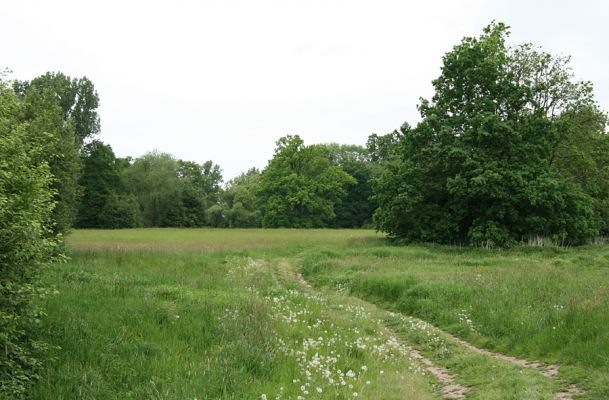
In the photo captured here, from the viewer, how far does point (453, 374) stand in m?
9.87

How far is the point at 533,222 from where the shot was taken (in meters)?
33.1

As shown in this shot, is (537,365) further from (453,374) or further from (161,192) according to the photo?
(161,192)

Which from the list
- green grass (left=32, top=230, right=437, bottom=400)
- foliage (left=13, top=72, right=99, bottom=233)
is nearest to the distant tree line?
foliage (left=13, top=72, right=99, bottom=233)

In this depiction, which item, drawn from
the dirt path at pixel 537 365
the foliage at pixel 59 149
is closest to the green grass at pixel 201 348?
the dirt path at pixel 537 365

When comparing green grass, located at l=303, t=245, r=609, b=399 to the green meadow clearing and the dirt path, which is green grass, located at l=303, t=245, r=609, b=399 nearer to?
the green meadow clearing

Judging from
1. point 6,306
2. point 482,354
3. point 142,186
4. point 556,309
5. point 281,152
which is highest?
point 281,152

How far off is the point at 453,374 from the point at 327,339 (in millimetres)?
2806

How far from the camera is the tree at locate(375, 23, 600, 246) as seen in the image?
1287 inches

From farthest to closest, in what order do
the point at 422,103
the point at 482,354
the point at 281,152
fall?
the point at 281,152, the point at 422,103, the point at 482,354

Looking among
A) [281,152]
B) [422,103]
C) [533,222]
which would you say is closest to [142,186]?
[281,152]

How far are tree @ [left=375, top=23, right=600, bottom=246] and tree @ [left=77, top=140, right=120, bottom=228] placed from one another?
5549cm

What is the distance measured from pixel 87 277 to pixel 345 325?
9.09 meters

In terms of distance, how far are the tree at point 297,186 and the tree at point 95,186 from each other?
2696 cm

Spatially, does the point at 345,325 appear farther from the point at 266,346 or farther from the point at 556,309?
the point at 556,309
